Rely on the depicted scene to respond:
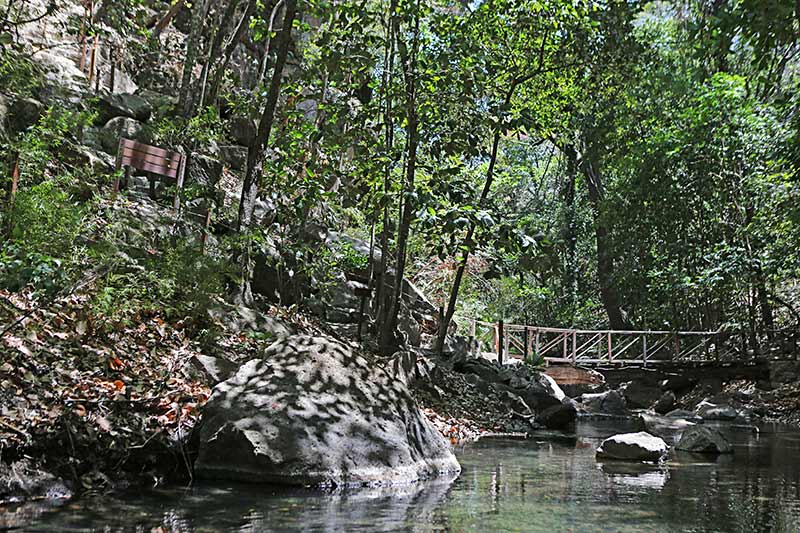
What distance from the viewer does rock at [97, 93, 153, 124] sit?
1277cm

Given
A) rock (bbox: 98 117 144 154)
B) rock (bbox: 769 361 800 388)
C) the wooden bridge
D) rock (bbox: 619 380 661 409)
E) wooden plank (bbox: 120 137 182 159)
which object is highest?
rock (bbox: 98 117 144 154)

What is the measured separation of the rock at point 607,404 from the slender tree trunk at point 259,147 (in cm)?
1031

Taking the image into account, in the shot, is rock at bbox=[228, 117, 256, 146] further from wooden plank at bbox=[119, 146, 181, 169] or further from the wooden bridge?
the wooden bridge

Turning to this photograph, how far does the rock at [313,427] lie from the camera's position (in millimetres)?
4289

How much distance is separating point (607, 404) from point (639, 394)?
465 centimetres

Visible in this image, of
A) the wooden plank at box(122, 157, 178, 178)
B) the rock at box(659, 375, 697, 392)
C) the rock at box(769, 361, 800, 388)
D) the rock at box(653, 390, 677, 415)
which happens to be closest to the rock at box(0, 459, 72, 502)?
the wooden plank at box(122, 157, 178, 178)

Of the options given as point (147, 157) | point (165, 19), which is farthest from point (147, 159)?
point (165, 19)

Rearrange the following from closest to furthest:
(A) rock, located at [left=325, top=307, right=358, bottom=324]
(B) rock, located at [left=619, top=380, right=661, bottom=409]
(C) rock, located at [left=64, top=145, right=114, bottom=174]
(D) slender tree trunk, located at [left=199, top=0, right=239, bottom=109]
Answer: (C) rock, located at [left=64, top=145, right=114, bottom=174] → (D) slender tree trunk, located at [left=199, top=0, right=239, bottom=109] → (A) rock, located at [left=325, top=307, right=358, bottom=324] → (B) rock, located at [left=619, top=380, right=661, bottom=409]

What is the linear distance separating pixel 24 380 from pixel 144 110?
33.7 feet

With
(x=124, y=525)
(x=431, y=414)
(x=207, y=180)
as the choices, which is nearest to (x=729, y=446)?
(x=431, y=414)

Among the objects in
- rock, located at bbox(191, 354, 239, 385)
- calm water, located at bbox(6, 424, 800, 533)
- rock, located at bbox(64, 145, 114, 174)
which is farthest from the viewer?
rock, located at bbox(64, 145, 114, 174)

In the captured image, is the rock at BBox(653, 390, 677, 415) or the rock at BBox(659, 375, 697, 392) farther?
the rock at BBox(659, 375, 697, 392)

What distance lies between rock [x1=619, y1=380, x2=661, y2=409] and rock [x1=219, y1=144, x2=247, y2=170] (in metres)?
12.6

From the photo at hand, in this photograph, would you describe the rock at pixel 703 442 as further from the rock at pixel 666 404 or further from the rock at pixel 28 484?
the rock at pixel 666 404
